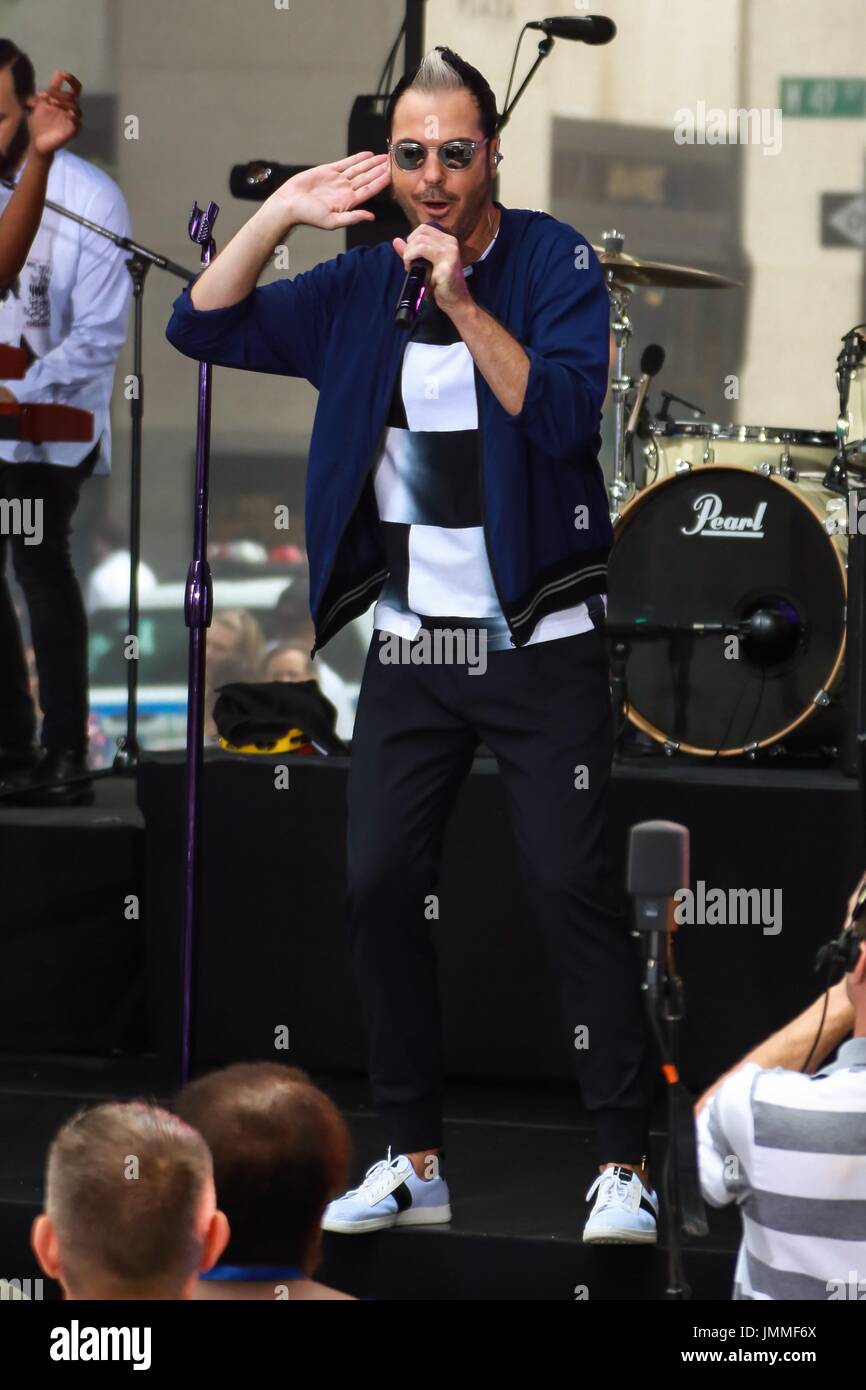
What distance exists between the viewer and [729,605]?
474cm

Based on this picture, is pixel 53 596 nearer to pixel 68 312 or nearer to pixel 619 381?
pixel 68 312

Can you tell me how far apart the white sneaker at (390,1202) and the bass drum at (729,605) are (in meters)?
1.61

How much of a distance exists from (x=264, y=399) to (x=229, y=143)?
774 mm

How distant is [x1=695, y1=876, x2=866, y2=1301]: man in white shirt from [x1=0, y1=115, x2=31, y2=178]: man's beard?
362 centimetres

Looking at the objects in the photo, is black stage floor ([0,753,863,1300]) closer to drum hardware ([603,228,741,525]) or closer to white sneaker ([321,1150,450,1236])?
white sneaker ([321,1150,450,1236])

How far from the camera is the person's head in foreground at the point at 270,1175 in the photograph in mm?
1876

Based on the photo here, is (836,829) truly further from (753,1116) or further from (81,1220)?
(81,1220)

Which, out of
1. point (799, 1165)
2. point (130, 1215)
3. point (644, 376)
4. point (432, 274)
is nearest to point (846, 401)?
point (644, 376)

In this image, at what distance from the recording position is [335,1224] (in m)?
3.12

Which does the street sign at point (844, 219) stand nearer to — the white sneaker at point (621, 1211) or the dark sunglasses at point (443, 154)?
the dark sunglasses at point (443, 154)

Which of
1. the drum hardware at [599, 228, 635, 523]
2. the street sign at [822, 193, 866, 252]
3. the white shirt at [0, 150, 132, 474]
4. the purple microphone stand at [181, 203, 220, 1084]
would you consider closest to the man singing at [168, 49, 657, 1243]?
the purple microphone stand at [181, 203, 220, 1084]

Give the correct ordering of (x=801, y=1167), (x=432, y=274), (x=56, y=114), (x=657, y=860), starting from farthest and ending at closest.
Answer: (x=56, y=114)
(x=432, y=274)
(x=657, y=860)
(x=801, y=1167)

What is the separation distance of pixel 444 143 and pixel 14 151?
8.16 feet

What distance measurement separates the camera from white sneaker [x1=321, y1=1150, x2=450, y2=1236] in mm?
3100
